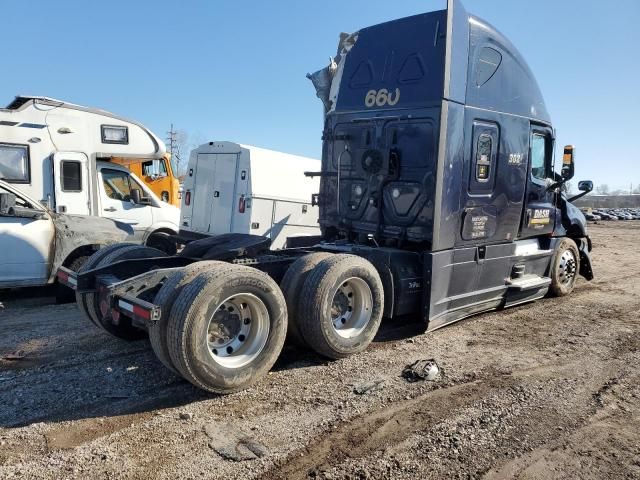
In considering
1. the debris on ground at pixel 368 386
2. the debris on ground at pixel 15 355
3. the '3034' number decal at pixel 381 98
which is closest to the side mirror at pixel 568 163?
the '3034' number decal at pixel 381 98

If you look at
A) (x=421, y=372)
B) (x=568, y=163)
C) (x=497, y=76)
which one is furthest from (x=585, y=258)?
(x=421, y=372)

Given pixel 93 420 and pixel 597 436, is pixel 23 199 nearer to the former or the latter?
pixel 93 420

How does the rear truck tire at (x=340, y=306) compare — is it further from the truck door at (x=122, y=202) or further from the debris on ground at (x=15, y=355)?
the truck door at (x=122, y=202)

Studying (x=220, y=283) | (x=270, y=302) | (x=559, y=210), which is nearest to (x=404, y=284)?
(x=270, y=302)

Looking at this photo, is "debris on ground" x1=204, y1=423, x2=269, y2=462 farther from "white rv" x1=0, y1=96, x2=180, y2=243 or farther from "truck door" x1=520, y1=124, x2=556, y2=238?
"white rv" x1=0, y1=96, x2=180, y2=243

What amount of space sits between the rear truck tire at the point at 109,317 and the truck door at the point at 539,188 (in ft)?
17.1

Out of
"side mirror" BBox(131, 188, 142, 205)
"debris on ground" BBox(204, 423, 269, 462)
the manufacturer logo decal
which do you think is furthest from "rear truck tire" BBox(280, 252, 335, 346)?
"side mirror" BBox(131, 188, 142, 205)

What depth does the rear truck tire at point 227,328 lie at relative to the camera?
3.92m

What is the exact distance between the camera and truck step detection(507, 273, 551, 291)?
23.4 feet

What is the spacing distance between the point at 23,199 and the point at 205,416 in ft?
18.0

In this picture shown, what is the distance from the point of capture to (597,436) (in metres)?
3.74

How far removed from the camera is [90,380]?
4.57m

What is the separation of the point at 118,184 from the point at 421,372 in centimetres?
719

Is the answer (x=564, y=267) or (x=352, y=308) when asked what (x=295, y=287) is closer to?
(x=352, y=308)
